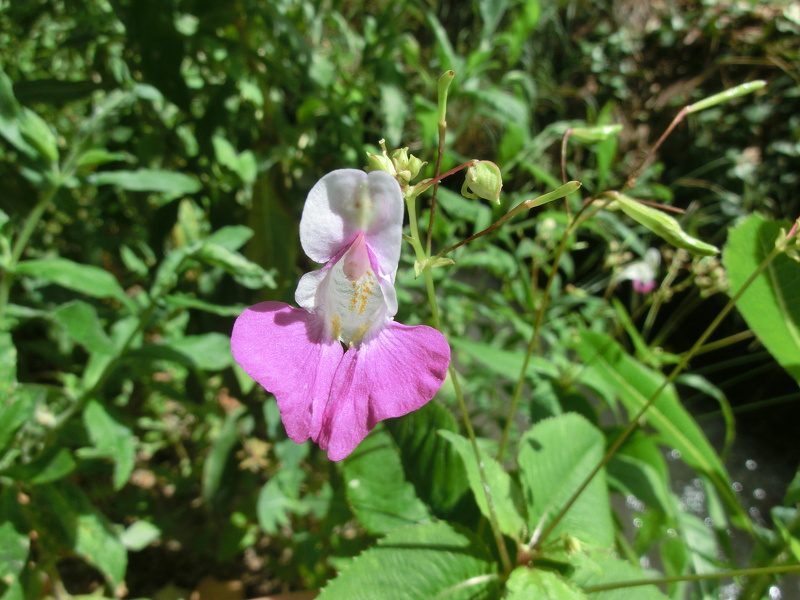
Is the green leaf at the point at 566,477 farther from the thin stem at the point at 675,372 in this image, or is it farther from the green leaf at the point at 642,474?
the green leaf at the point at 642,474

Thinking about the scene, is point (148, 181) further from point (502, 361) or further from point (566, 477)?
point (566, 477)

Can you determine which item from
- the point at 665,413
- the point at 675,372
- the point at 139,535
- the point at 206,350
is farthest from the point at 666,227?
the point at 139,535

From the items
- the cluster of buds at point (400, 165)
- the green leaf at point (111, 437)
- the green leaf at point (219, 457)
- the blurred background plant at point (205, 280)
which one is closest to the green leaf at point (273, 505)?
the blurred background plant at point (205, 280)

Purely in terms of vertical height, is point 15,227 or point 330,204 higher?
point 330,204

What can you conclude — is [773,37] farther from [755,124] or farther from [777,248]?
[777,248]

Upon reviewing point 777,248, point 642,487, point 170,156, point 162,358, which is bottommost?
point 642,487

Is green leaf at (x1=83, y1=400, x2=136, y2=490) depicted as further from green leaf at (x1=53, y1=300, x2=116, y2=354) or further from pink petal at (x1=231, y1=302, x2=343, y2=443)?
pink petal at (x1=231, y1=302, x2=343, y2=443)

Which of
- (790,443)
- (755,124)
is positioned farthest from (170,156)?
(755,124)
